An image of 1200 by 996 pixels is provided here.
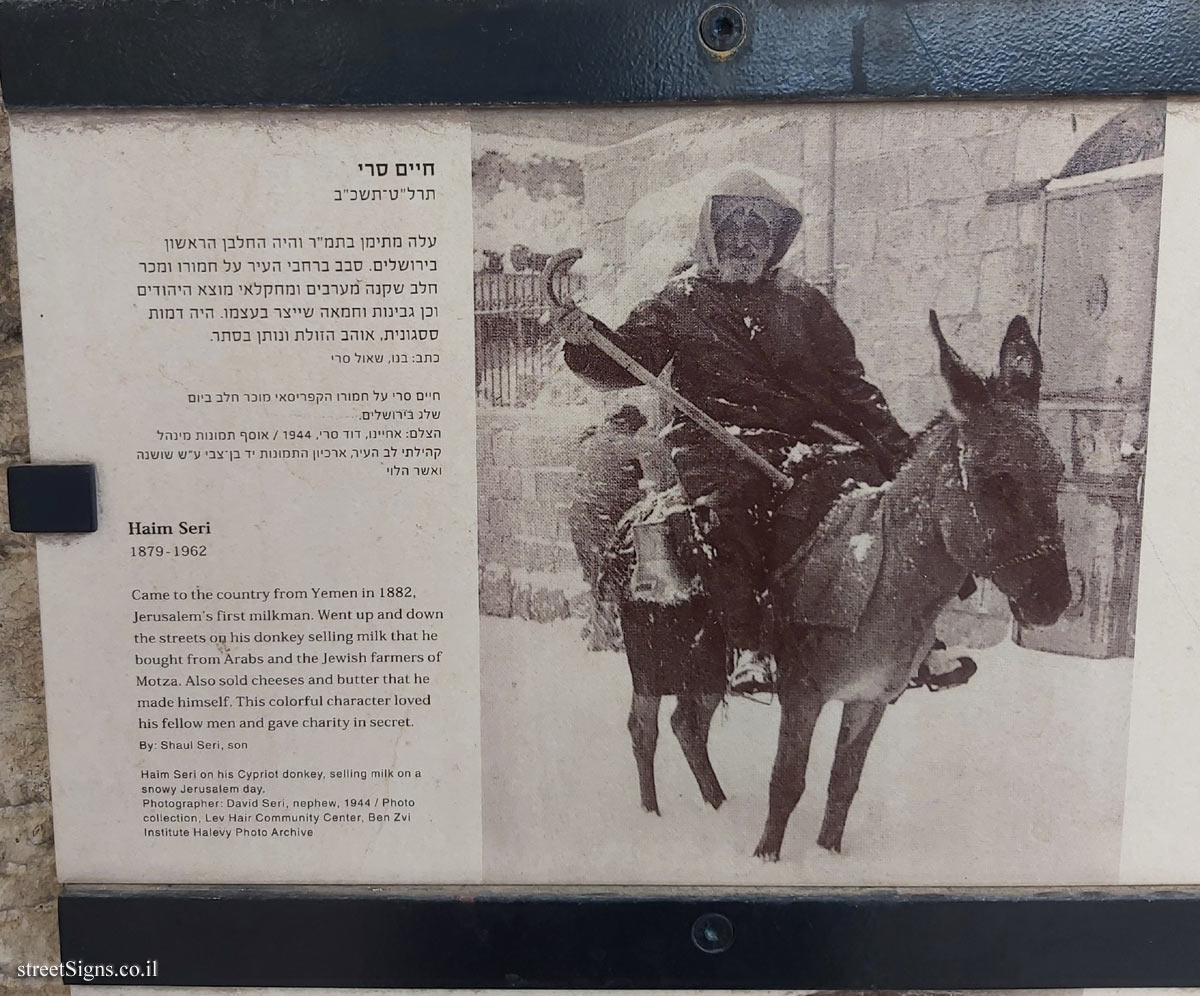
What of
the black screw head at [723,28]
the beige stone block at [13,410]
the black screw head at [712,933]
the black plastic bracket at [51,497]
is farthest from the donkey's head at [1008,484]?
the beige stone block at [13,410]

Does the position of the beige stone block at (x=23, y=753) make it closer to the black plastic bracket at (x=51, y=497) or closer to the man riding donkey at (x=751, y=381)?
the black plastic bracket at (x=51, y=497)

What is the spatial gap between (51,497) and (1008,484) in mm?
1437

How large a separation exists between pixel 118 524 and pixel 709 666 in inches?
36.8

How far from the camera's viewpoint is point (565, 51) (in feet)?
3.72

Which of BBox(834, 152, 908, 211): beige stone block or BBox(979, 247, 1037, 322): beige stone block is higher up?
BBox(834, 152, 908, 211): beige stone block

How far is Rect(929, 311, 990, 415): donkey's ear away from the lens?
117 centimetres

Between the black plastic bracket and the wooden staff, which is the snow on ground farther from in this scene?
the black plastic bracket

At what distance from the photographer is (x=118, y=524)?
1211 mm

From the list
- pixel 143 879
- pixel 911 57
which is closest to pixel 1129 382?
pixel 911 57

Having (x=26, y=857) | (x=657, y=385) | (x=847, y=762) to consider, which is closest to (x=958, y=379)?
(x=657, y=385)

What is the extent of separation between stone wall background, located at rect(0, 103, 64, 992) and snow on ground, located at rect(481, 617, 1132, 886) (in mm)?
725

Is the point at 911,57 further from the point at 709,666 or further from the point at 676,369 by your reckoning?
the point at 709,666

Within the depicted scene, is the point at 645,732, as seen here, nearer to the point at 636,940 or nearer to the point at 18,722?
the point at 636,940

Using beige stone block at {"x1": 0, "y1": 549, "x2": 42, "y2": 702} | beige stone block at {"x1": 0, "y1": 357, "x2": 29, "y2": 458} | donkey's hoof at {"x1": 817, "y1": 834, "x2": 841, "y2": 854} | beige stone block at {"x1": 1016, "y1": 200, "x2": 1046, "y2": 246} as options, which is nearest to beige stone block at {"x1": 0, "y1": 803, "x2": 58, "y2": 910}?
beige stone block at {"x1": 0, "y1": 549, "x2": 42, "y2": 702}
